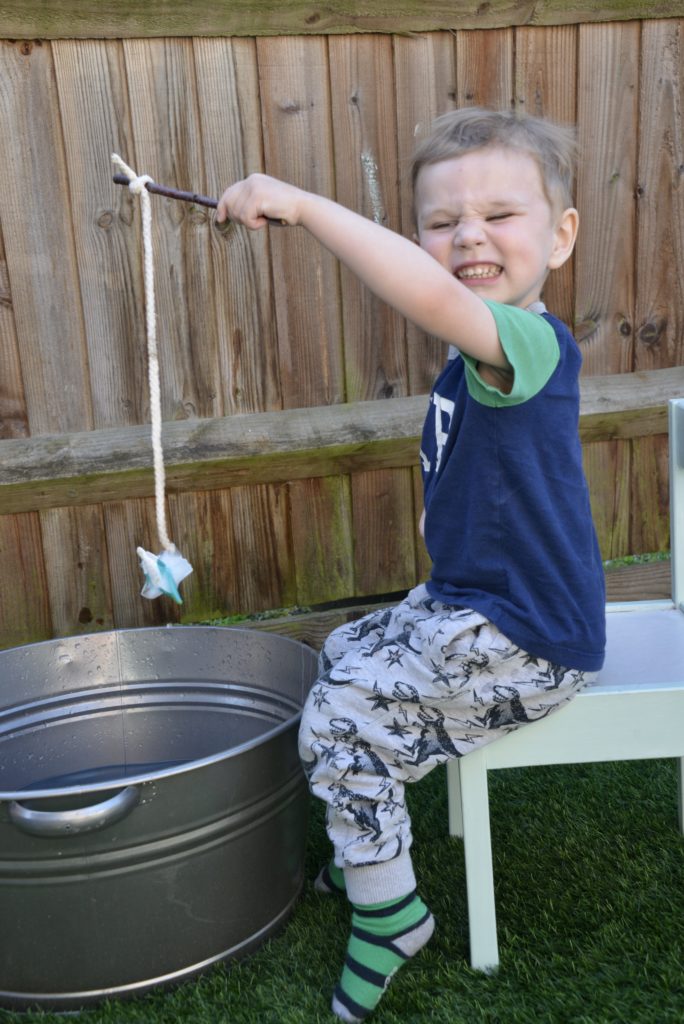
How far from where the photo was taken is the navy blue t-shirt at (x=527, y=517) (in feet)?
4.68

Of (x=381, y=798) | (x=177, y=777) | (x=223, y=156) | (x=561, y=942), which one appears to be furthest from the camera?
(x=223, y=156)

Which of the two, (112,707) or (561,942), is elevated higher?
(112,707)

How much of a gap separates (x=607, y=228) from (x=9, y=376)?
1469mm

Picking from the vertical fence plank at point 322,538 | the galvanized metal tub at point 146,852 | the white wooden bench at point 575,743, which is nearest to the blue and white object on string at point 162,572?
the galvanized metal tub at point 146,852

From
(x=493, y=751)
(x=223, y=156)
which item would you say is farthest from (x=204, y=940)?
(x=223, y=156)

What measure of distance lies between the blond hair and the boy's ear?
0.06ft

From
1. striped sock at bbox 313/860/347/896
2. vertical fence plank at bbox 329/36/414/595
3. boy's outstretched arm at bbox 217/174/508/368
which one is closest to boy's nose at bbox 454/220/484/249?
boy's outstretched arm at bbox 217/174/508/368

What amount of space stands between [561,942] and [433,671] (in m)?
0.53

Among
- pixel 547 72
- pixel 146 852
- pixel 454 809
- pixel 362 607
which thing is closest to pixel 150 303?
pixel 146 852

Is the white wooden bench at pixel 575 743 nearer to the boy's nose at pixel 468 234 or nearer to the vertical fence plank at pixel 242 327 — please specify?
the boy's nose at pixel 468 234

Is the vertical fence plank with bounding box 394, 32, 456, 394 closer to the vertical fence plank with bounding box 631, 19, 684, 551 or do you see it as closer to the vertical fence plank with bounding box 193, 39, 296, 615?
the vertical fence plank with bounding box 193, 39, 296, 615

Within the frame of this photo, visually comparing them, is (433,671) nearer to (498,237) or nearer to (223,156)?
(498,237)

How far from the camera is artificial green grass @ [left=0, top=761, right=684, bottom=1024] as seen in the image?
1.50 m

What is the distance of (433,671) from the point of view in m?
1.47
